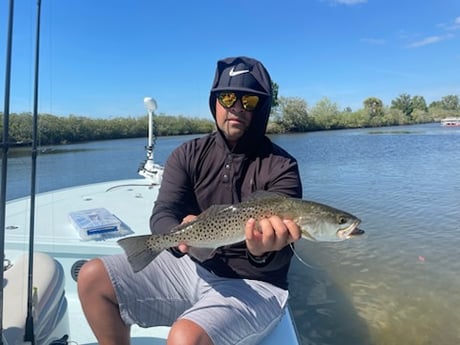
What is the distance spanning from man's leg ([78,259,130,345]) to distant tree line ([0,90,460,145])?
0.82 meters

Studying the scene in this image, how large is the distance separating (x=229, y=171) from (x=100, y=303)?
3.45 ft

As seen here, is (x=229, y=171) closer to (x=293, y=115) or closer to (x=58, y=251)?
(x=58, y=251)

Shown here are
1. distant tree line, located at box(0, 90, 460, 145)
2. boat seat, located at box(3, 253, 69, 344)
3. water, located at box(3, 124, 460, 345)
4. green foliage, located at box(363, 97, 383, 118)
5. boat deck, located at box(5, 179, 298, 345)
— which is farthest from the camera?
green foliage, located at box(363, 97, 383, 118)

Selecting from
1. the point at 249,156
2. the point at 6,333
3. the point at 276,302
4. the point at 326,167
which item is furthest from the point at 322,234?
the point at 326,167

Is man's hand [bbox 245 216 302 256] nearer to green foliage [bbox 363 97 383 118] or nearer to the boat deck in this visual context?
the boat deck

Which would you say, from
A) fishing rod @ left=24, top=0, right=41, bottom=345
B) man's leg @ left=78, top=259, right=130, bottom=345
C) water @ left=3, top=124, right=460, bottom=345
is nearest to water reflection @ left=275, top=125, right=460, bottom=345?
water @ left=3, top=124, right=460, bottom=345

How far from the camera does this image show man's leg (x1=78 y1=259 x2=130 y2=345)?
6.64 ft

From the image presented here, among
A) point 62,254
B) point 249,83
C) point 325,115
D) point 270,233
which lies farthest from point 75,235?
point 325,115

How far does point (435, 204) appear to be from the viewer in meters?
10.5

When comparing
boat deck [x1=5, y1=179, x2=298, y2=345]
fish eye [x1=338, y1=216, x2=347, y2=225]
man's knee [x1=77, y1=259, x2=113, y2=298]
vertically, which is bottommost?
boat deck [x1=5, y1=179, x2=298, y2=345]

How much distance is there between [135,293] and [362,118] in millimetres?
85750

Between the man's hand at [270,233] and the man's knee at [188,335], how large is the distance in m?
0.48

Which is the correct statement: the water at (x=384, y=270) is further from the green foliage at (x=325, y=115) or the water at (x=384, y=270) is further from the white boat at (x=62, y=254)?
the green foliage at (x=325, y=115)

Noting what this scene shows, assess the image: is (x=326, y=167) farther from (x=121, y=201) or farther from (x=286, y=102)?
(x=286, y=102)
